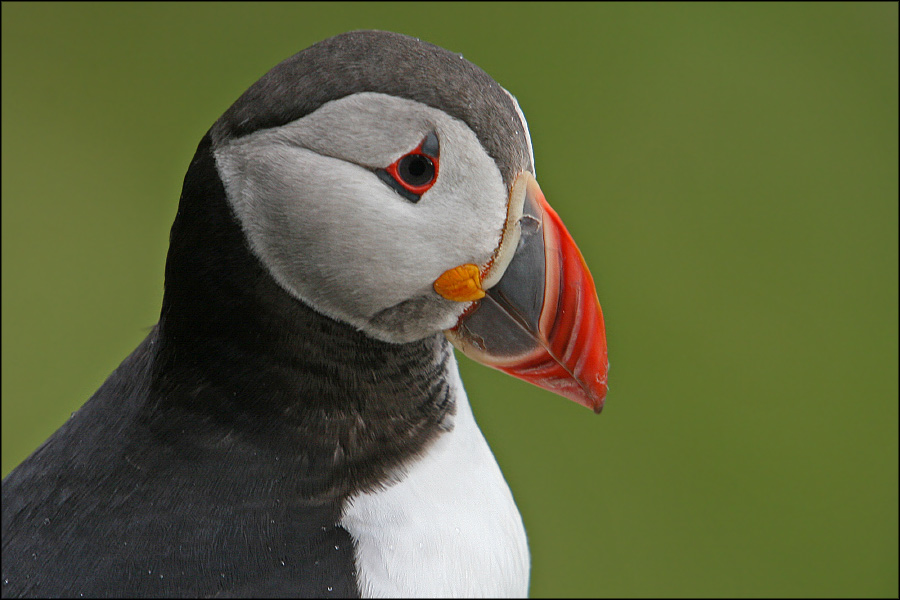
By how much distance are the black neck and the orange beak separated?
113mm

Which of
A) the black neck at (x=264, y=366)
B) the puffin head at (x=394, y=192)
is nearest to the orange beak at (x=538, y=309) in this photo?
the puffin head at (x=394, y=192)

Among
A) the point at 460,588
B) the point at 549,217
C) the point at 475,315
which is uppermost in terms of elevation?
the point at 549,217

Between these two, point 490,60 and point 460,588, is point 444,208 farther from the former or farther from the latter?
point 490,60

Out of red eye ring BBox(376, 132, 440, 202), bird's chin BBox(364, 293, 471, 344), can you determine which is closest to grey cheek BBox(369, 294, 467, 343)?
bird's chin BBox(364, 293, 471, 344)

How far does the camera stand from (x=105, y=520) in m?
1.11

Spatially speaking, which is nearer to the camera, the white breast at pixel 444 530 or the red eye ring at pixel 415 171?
the red eye ring at pixel 415 171

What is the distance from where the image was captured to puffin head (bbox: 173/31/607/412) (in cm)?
105

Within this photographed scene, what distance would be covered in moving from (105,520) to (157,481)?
0.07 metres

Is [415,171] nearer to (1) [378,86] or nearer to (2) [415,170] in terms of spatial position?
(2) [415,170]

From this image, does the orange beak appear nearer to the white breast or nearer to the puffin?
A: the puffin

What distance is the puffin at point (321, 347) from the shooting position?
106 centimetres

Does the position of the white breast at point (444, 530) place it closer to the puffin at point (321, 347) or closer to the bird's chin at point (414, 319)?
the puffin at point (321, 347)

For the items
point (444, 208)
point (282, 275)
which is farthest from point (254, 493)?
point (444, 208)

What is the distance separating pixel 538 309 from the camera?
117 cm
